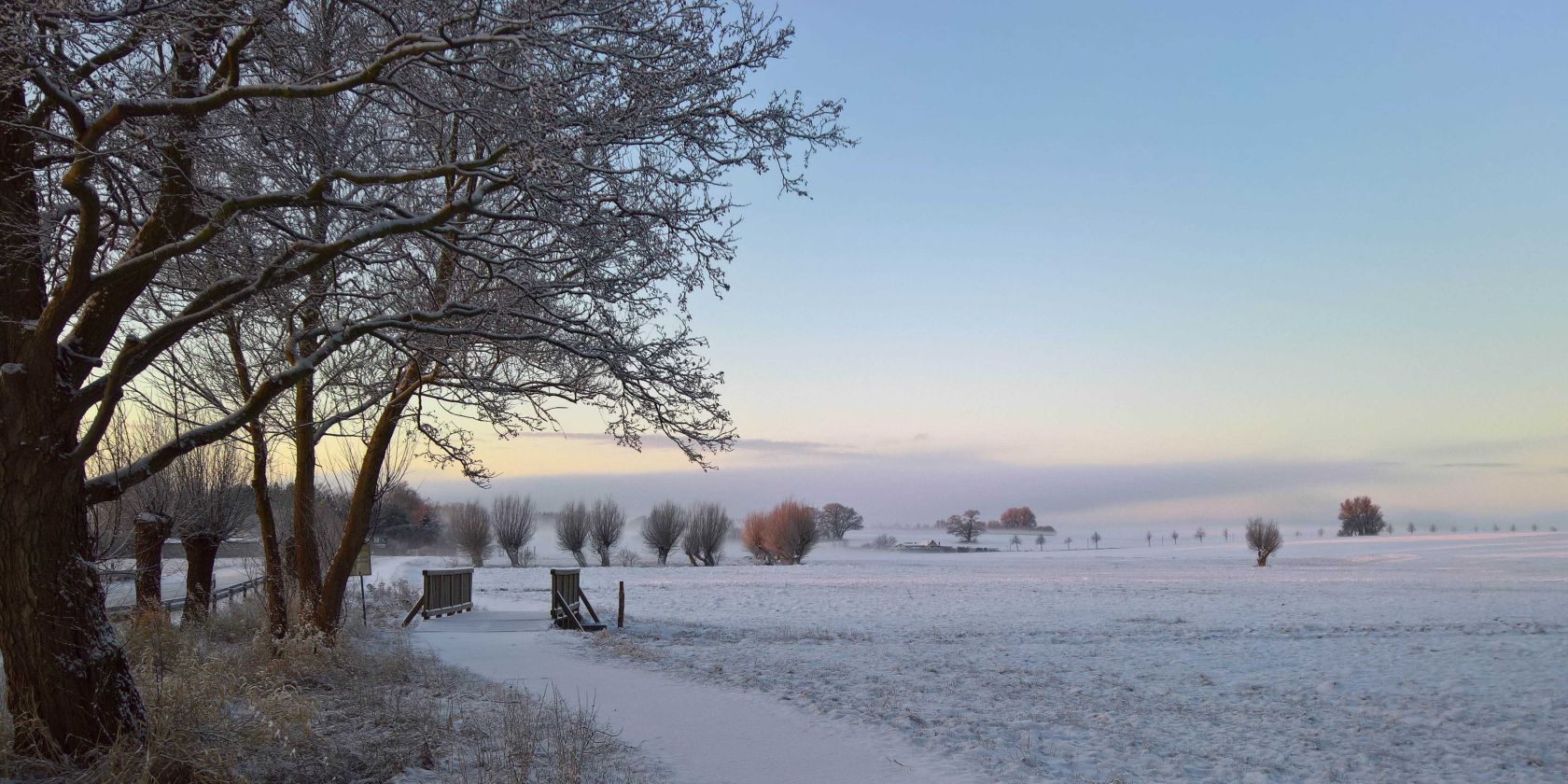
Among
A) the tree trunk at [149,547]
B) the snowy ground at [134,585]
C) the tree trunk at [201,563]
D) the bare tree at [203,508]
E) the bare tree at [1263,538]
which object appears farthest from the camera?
the bare tree at [1263,538]

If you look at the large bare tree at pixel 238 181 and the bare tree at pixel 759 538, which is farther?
the bare tree at pixel 759 538

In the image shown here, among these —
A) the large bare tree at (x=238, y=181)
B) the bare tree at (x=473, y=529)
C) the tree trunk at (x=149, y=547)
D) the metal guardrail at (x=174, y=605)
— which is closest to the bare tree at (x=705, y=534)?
→ the bare tree at (x=473, y=529)

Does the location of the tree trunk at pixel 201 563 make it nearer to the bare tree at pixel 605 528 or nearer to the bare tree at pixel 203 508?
the bare tree at pixel 203 508

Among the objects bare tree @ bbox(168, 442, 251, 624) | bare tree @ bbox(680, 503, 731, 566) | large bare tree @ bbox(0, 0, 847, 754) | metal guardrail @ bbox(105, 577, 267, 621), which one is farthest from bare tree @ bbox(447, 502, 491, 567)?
large bare tree @ bbox(0, 0, 847, 754)

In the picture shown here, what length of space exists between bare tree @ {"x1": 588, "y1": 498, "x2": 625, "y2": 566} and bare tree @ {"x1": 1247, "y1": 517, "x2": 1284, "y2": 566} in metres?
38.3

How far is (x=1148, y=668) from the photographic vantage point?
15305 mm

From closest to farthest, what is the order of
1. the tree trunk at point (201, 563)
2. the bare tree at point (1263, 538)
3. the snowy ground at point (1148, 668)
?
1. the snowy ground at point (1148, 668)
2. the tree trunk at point (201, 563)
3. the bare tree at point (1263, 538)

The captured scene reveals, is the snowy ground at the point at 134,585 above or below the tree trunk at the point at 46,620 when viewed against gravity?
below

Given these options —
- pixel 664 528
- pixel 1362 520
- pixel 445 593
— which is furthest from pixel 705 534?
pixel 1362 520

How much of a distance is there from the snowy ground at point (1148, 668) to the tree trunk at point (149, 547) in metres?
6.21

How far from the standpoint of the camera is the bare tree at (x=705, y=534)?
62.4 meters

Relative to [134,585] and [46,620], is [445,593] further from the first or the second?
[46,620]

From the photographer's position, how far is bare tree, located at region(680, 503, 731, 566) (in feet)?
205

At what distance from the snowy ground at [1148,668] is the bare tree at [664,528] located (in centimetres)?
2593
